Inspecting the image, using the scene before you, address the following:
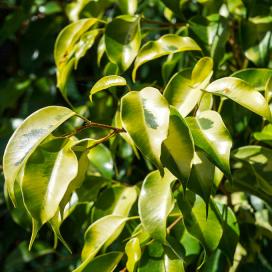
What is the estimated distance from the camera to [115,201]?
45.1 inches

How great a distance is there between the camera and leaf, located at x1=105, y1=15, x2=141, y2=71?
110 centimetres

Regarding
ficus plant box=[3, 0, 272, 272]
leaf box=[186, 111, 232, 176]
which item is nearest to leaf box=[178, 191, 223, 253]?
ficus plant box=[3, 0, 272, 272]

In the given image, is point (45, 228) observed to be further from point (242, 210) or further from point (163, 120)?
point (163, 120)

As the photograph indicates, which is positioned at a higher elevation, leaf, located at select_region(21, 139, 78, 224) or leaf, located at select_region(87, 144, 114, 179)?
leaf, located at select_region(21, 139, 78, 224)

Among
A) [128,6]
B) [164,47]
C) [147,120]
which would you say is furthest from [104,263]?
[128,6]

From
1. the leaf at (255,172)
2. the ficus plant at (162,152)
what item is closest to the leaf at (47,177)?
the ficus plant at (162,152)

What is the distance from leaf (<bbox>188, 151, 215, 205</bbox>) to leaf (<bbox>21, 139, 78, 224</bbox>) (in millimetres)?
169

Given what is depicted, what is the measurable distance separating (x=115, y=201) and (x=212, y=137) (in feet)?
1.19

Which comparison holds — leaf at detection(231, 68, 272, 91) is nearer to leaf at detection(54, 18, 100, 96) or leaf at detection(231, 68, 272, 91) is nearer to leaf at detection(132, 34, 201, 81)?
leaf at detection(132, 34, 201, 81)

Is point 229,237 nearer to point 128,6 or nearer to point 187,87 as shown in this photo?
point 187,87

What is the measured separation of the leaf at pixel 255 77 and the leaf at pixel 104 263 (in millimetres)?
360

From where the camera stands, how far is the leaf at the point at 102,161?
125 centimetres

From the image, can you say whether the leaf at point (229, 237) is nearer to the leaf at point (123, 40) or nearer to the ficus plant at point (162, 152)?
the ficus plant at point (162, 152)

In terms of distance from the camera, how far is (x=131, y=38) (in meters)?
1.13
